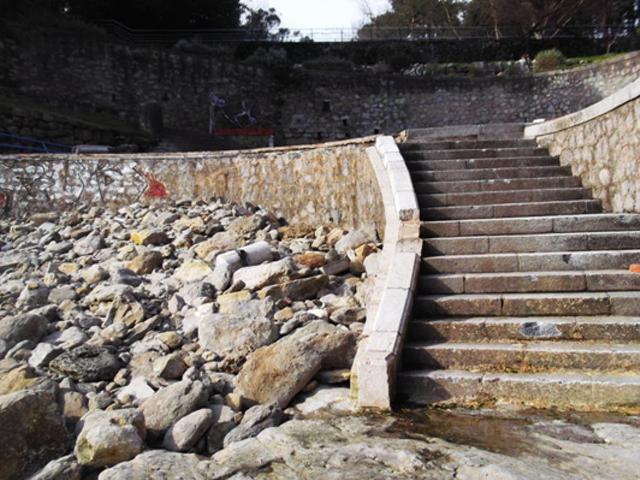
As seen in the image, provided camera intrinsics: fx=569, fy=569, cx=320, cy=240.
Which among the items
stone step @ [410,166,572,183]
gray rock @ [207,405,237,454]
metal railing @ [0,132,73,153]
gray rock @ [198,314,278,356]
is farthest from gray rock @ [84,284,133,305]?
metal railing @ [0,132,73,153]

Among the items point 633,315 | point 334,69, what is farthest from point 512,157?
point 334,69

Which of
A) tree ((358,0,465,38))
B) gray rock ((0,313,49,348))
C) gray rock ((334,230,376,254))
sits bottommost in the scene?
gray rock ((0,313,49,348))

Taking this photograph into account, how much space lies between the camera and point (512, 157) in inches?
279

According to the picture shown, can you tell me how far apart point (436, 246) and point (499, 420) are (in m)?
2.12

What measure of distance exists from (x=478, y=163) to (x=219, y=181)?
3786 millimetres

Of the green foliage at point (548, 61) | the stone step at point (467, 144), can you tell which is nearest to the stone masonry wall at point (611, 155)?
the stone step at point (467, 144)

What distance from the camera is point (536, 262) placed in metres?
4.91

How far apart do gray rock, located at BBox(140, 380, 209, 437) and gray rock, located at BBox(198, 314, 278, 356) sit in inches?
25.9

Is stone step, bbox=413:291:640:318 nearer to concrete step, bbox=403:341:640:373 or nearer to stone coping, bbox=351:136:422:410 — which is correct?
stone coping, bbox=351:136:422:410

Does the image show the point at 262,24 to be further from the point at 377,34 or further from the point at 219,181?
the point at 219,181

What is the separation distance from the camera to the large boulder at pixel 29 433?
3.22 meters

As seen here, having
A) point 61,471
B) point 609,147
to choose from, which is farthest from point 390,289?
point 609,147

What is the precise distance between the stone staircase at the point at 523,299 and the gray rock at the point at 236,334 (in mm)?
1128

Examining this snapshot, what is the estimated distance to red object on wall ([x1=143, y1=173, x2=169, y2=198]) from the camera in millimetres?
8961
